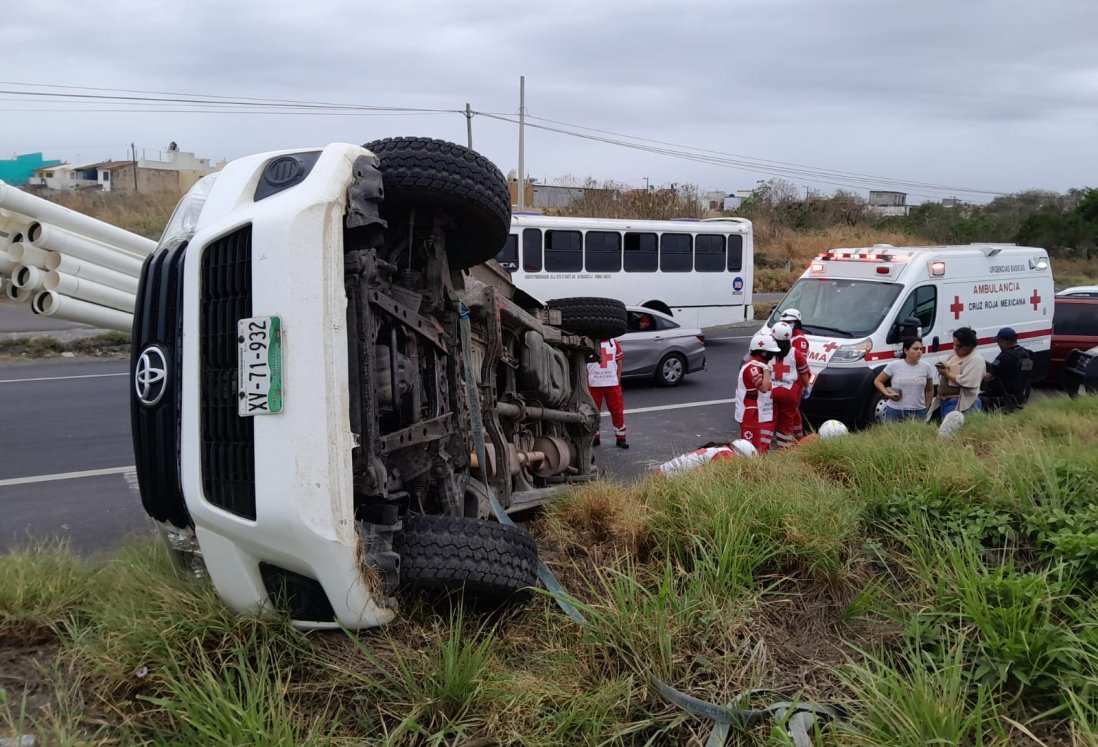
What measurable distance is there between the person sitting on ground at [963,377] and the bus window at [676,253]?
35.7ft

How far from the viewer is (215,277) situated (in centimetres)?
279

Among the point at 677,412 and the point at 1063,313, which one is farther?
the point at 1063,313

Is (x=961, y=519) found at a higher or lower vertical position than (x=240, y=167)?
lower

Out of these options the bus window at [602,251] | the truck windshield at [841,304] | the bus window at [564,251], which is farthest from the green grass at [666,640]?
the bus window at [602,251]

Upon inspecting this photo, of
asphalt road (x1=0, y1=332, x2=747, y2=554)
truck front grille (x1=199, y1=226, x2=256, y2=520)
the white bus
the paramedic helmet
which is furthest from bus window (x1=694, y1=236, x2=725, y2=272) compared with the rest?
truck front grille (x1=199, y1=226, x2=256, y2=520)

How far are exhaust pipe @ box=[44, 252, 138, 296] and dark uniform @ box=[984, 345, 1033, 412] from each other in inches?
319

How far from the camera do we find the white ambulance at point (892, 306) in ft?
32.6

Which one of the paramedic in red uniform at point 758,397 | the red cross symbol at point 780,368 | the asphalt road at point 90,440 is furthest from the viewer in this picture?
the red cross symbol at point 780,368

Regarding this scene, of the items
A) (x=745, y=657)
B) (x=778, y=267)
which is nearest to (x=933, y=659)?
(x=745, y=657)

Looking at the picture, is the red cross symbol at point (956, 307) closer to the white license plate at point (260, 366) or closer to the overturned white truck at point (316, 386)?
the overturned white truck at point (316, 386)

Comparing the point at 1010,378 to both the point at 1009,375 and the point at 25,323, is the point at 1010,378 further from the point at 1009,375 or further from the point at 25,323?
the point at 25,323

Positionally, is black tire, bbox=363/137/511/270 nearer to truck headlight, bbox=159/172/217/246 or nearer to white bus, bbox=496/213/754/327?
truck headlight, bbox=159/172/217/246

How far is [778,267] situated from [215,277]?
1457 inches

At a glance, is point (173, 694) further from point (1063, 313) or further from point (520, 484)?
point (1063, 313)
